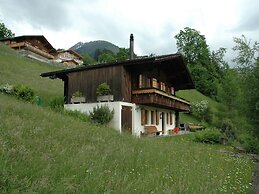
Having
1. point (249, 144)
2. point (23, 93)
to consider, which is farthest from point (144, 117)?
point (249, 144)

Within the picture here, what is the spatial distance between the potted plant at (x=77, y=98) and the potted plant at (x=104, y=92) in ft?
6.29

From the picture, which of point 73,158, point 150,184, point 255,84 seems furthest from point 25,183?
point 255,84

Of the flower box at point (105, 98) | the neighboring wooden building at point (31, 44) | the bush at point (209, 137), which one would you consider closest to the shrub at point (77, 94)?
the flower box at point (105, 98)

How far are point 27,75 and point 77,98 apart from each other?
1900cm

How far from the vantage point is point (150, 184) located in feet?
19.5

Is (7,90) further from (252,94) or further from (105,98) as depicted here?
(252,94)

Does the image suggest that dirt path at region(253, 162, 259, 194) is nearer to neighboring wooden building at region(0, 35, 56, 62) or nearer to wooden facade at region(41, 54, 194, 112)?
wooden facade at region(41, 54, 194, 112)

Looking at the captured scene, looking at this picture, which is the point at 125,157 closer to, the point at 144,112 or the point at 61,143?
the point at 61,143

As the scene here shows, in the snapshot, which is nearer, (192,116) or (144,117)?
(144,117)

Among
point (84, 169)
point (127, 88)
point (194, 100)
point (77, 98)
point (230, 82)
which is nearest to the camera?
point (84, 169)

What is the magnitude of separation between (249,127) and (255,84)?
228 centimetres

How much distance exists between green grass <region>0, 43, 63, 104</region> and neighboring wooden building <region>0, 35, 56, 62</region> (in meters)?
13.4

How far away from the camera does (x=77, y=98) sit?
2545 cm

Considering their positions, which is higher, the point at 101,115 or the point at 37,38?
the point at 37,38
